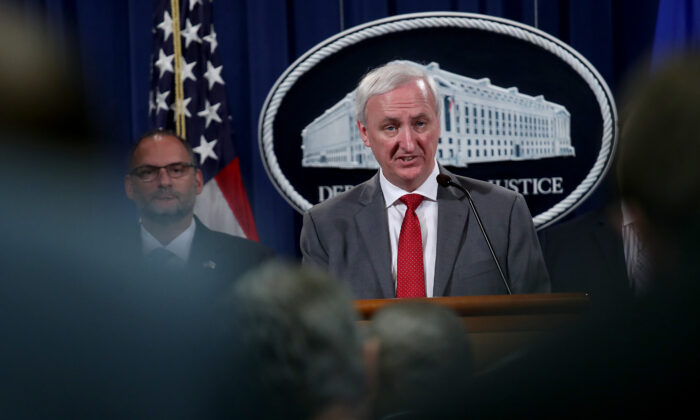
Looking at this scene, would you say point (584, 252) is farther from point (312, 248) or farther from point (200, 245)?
point (200, 245)

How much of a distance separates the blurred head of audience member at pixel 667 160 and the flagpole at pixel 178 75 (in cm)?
354

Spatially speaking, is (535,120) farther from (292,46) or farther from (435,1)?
(292,46)

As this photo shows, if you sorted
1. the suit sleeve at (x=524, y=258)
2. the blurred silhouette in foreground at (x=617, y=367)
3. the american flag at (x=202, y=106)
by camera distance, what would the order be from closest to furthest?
1. the blurred silhouette in foreground at (x=617, y=367)
2. the suit sleeve at (x=524, y=258)
3. the american flag at (x=202, y=106)

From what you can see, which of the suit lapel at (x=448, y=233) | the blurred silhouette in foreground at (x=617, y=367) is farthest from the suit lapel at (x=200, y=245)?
the blurred silhouette in foreground at (x=617, y=367)

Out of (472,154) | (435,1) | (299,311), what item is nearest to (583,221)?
(472,154)

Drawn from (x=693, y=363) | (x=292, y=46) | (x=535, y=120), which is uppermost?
(x=292, y=46)

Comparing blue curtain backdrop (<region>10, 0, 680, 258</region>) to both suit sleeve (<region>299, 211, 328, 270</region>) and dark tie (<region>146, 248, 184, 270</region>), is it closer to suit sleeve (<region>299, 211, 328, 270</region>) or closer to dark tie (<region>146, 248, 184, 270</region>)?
suit sleeve (<region>299, 211, 328, 270</region>)

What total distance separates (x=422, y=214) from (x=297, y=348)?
85.9 inches

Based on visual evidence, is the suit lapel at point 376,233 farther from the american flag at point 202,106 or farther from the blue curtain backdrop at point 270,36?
the blue curtain backdrop at point 270,36

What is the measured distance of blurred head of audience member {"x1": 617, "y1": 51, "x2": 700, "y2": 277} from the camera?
506 millimetres

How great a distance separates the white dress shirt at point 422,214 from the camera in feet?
8.50

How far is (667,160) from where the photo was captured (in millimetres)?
516

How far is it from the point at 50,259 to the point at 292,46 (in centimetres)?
387

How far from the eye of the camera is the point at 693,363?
43cm
